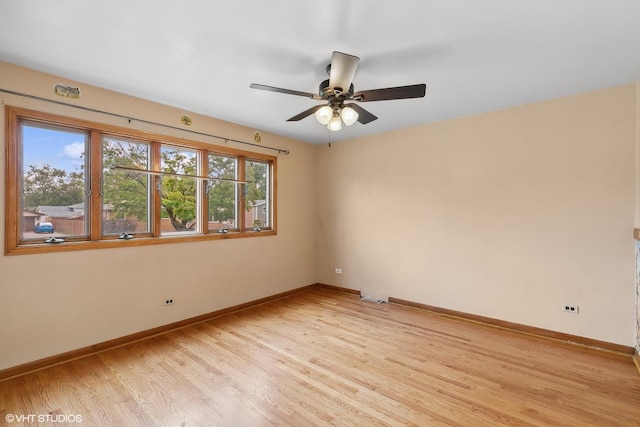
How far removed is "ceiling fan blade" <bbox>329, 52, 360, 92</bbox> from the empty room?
2cm

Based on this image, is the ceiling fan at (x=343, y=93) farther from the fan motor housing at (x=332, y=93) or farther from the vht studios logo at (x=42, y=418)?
the vht studios logo at (x=42, y=418)

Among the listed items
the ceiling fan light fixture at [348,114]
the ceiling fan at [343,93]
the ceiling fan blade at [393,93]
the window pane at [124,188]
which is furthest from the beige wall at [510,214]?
the window pane at [124,188]

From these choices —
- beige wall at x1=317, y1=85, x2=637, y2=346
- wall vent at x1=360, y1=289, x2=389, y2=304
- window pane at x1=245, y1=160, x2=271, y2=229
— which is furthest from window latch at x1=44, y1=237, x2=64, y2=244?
wall vent at x1=360, y1=289, x2=389, y2=304

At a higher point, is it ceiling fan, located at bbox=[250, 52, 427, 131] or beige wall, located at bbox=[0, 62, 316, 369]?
ceiling fan, located at bbox=[250, 52, 427, 131]

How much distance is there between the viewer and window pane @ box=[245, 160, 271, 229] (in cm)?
431

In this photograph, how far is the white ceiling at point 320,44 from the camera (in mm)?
1732

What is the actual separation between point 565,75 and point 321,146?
11.3 ft

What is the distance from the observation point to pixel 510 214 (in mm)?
3361

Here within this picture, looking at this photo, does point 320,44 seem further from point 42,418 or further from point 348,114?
point 42,418

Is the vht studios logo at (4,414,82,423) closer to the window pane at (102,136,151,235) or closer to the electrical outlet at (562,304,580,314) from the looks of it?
the window pane at (102,136,151,235)

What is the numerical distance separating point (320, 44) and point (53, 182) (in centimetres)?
273

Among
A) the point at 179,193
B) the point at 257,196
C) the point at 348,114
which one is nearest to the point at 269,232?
the point at 257,196

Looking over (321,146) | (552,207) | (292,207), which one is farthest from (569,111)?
(292,207)

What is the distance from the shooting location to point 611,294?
2814 millimetres
